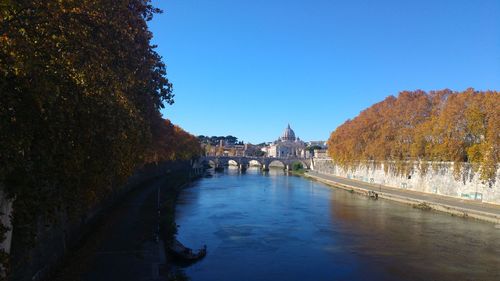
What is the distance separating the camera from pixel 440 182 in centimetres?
4300

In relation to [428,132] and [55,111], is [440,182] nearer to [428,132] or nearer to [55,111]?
[428,132]

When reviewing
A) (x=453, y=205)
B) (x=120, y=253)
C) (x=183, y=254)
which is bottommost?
(x=183, y=254)

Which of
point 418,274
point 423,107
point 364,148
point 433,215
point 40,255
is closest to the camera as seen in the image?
point 40,255

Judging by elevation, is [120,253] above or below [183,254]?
above

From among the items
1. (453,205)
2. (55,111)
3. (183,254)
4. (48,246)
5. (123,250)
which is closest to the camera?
(55,111)

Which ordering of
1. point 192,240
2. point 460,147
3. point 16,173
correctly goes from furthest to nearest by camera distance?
point 460,147 → point 192,240 → point 16,173

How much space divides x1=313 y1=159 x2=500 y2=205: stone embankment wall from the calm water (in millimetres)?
5126

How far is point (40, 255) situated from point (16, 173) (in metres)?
5.73

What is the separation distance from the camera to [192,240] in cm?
2333

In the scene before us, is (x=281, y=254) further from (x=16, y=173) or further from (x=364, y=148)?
(x=364, y=148)

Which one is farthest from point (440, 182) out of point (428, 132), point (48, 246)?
point (48, 246)

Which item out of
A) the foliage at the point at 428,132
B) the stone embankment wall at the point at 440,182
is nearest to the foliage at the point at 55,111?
the foliage at the point at 428,132

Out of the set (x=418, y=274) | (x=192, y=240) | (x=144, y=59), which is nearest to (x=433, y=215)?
(x=418, y=274)

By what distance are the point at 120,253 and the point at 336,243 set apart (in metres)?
12.2
